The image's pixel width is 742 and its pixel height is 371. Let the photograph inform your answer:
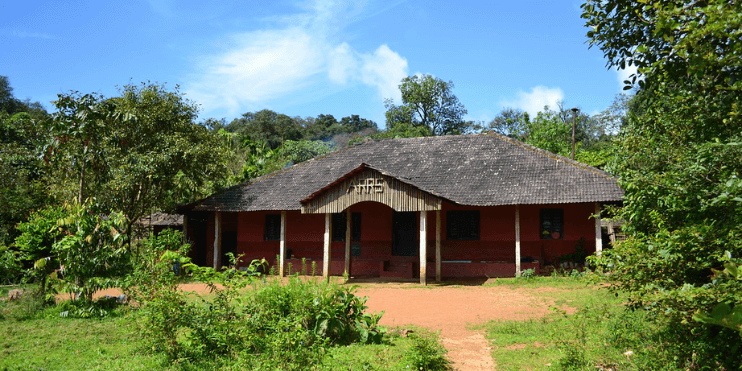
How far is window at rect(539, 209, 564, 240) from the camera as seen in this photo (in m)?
17.3

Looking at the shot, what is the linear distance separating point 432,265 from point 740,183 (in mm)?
14417

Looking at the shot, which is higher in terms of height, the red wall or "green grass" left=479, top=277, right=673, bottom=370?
the red wall

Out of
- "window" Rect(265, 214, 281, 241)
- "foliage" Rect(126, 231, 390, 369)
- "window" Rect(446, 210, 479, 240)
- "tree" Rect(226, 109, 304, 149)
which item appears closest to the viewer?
"foliage" Rect(126, 231, 390, 369)

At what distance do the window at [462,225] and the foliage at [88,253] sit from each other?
11.2m

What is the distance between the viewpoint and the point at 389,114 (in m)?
53.8

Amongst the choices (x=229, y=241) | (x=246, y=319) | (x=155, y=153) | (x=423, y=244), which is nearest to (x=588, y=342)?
(x=246, y=319)

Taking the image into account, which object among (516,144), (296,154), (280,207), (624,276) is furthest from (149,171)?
(296,154)

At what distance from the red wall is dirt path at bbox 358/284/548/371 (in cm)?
309

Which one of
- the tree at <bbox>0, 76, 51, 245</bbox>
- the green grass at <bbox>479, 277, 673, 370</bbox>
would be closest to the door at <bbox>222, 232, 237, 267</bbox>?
the tree at <bbox>0, 76, 51, 245</bbox>

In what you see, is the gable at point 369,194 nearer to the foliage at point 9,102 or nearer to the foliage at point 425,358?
the foliage at point 425,358

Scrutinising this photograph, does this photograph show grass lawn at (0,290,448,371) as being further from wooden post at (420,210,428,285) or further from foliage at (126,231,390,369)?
wooden post at (420,210,428,285)

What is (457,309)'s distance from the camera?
38.1 ft

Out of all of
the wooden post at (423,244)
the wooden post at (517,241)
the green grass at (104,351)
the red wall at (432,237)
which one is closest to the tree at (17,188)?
the red wall at (432,237)

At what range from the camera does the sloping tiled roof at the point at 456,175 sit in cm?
1639
